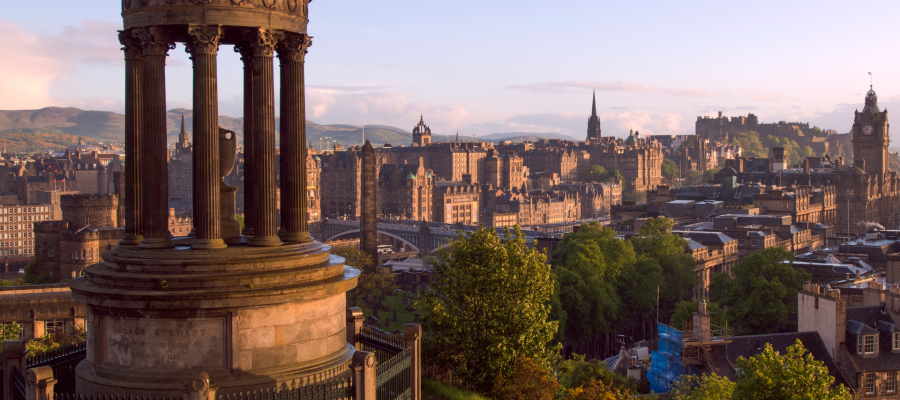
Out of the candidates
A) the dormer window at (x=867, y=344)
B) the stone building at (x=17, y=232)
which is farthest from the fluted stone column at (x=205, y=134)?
the stone building at (x=17, y=232)

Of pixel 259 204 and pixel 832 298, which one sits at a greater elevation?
pixel 259 204

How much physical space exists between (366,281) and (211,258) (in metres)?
52.7

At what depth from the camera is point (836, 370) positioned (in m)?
39.3

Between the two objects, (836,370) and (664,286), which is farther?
(664,286)

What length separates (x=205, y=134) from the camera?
1638 cm

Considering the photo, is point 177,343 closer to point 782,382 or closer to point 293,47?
point 293,47

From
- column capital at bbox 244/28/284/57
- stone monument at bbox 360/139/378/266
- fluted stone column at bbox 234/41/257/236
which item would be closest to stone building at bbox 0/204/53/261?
stone monument at bbox 360/139/378/266

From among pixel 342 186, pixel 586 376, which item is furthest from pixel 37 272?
pixel 342 186

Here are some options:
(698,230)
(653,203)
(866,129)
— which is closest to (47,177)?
(653,203)

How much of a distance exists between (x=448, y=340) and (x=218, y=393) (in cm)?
1102

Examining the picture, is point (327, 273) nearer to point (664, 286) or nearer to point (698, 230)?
point (664, 286)

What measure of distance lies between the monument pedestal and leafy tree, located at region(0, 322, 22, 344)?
19596mm

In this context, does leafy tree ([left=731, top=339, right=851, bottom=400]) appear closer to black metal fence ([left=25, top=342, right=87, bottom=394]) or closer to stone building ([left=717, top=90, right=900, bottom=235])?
black metal fence ([left=25, top=342, right=87, bottom=394])

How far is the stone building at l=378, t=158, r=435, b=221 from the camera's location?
172 meters
